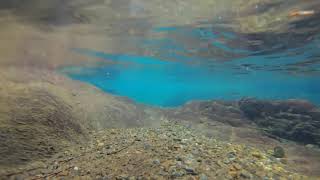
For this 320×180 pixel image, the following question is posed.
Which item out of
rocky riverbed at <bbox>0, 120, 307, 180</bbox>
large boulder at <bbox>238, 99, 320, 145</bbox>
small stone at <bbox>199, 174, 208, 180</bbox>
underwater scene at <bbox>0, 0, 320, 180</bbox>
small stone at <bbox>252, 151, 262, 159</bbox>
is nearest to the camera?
small stone at <bbox>199, 174, 208, 180</bbox>

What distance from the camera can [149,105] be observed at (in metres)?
19.7

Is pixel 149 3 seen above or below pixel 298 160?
above

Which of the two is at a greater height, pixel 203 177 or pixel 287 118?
pixel 287 118

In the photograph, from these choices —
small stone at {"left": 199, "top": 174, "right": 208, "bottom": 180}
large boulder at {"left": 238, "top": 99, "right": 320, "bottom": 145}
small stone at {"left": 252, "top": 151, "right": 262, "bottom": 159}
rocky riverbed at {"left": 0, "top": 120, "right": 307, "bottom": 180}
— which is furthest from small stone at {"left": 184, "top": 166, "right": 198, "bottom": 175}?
large boulder at {"left": 238, "top": 99, "right": 320, "bottom": 145}

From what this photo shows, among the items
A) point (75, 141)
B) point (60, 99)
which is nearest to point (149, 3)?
point (60, 99)

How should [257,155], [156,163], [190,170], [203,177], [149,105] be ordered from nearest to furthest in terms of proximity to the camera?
[203,177] → [190,170] → [156,163] → [257,155] → [149,105]

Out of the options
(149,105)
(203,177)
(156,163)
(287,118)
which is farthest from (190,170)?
(149,105)

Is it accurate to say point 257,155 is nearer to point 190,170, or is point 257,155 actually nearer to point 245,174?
point 245,174

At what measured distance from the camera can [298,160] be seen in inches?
391

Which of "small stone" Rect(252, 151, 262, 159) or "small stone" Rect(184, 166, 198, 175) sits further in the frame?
"small stone" Rect(252, 151, 262, 159)

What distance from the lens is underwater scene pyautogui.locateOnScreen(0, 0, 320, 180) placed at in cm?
654

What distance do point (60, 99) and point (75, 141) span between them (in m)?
2.21

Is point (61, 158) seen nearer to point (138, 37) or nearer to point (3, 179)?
point (3, 179)

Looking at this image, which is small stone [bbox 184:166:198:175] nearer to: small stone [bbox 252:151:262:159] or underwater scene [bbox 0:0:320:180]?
underwater scene [bbox 0:0:320:180]
